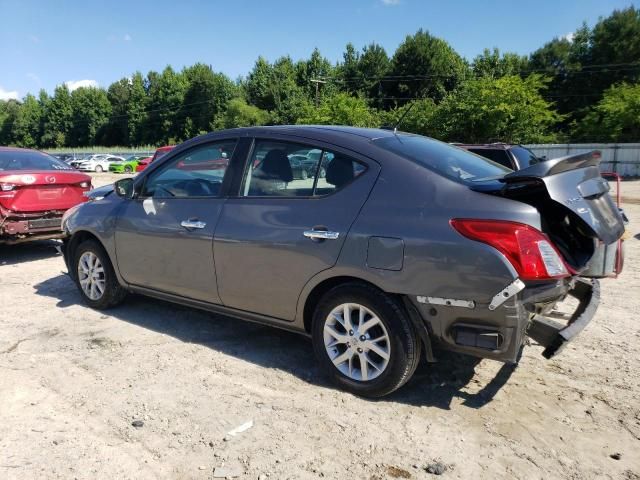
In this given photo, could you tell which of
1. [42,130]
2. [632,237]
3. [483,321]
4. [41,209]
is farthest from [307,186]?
[42,130]

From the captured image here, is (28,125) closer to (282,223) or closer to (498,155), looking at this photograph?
(498,155)

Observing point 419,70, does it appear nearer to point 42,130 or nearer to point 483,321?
point 483,321

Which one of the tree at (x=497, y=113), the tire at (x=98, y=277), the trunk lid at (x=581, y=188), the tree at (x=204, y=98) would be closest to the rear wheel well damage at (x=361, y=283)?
the trunk lid at (x=581, y=188)

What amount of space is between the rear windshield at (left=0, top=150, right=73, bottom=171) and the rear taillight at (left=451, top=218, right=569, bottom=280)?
702 cm

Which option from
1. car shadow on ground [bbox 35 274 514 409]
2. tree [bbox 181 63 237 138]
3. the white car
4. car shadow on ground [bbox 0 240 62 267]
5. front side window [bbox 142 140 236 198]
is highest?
tree [bbox 181 63 237 138]

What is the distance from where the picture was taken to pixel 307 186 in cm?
365

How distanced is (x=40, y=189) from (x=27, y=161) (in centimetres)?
78

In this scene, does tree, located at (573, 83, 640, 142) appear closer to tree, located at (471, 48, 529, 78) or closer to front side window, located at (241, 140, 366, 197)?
tree, located at (471, 48, 529, 78)

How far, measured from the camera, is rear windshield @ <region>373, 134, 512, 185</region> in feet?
11.0

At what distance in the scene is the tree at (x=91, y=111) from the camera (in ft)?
328

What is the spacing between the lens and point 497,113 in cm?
3709

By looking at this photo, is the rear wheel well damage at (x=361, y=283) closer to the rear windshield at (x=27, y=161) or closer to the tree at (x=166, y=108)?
the rear windshield at (x=27, y=161)

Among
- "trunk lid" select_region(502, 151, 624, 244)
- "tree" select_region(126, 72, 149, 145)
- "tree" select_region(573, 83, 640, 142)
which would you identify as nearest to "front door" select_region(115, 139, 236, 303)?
"trunk lid" select_region(502, 151, 624, 244)

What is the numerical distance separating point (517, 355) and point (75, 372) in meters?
3.07
